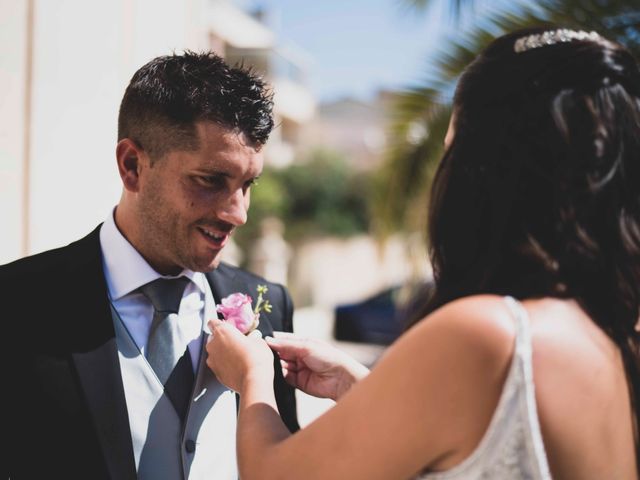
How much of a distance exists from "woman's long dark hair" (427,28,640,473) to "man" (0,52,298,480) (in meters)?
0.84

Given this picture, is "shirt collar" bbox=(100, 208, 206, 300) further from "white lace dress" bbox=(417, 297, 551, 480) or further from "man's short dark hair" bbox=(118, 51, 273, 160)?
"white lace dress" bbox=(417, 297, 551, 480)

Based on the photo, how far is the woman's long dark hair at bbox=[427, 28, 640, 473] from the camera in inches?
47.3

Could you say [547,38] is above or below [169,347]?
above

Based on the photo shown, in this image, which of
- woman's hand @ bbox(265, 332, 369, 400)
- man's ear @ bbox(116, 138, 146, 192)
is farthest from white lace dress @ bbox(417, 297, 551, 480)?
man's ear @ bbox(116, 138, 146, 192)

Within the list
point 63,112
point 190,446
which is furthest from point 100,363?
point 63,112

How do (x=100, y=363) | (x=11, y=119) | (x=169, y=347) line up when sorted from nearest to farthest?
(x=100, y=363) → (x=169, y=347) → (x=11, y=119)

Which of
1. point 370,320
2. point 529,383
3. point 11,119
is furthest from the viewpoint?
point 370,320

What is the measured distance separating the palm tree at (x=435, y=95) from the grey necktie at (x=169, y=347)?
302 cm

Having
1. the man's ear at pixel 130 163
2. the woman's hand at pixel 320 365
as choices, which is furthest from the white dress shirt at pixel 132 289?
the woman's hand at pixel 320 365

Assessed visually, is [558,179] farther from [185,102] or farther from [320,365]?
[185,102]

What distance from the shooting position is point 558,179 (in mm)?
1200

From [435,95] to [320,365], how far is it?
12.0 ft

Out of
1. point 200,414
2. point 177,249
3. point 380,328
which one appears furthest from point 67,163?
point 380,328

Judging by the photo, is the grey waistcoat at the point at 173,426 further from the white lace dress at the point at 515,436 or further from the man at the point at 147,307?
the white lace dress at the point at 515,436
